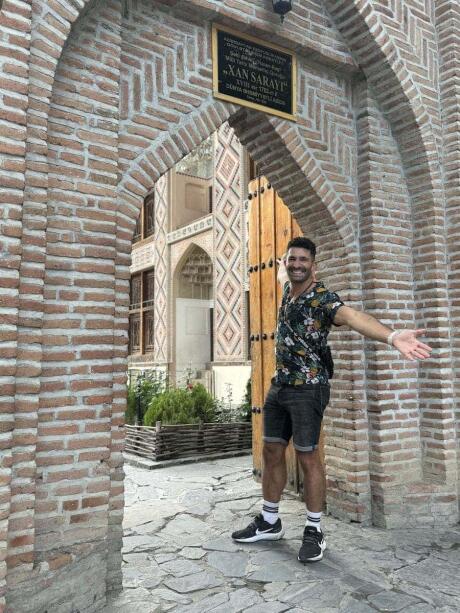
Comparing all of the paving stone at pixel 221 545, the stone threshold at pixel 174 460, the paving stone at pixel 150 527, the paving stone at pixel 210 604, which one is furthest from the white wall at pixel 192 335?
the paving stone at pixel 210 604

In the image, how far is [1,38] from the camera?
2604 mm

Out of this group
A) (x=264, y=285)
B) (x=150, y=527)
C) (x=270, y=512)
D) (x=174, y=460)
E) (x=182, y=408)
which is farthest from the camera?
(x=182, y=408)

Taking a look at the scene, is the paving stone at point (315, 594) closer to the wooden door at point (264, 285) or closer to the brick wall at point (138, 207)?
the brick wall at point (138, 207)

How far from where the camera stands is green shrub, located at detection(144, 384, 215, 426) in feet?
25.1

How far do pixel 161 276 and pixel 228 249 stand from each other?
326 centimetres

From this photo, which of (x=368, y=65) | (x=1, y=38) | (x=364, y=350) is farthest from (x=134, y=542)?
(x=368, y=65)

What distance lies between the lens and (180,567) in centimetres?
338

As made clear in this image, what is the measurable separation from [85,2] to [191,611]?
329cm

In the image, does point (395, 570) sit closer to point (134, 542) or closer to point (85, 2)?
point (134, 542)

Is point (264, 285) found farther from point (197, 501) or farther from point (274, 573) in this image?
point (274, 573)

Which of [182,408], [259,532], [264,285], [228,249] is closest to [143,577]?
[259,532]

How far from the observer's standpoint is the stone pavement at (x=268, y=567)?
2.90 m

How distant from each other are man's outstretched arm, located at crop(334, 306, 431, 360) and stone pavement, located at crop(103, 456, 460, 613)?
4.39ft

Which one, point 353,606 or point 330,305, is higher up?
point 330,305
